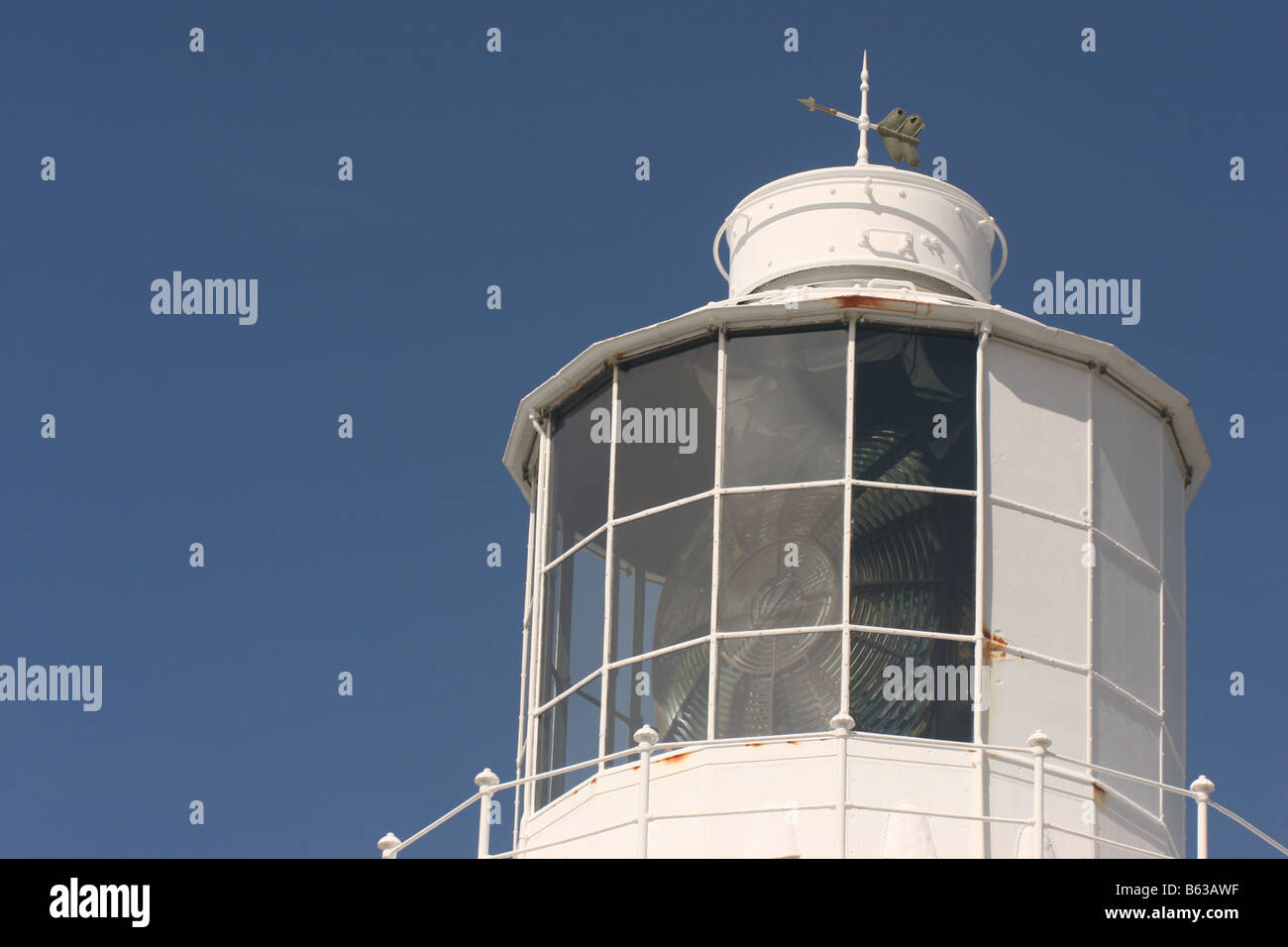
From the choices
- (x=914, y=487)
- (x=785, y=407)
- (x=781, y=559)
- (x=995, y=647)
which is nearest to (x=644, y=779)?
(x=781, y=559)

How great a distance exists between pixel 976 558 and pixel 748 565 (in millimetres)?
1963

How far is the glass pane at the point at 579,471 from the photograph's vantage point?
2219 cm

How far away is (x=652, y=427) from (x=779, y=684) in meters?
2.97

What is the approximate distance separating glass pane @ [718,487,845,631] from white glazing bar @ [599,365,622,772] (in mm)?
1200

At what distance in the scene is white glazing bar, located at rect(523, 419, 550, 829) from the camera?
21861mm

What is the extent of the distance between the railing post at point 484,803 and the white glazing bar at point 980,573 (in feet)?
12.9

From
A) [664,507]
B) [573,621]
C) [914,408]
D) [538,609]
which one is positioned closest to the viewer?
[914,408]

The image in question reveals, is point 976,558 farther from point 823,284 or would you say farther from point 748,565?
point 823,284

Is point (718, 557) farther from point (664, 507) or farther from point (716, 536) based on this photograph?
point (664, 507)

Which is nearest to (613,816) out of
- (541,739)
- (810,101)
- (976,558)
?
(541,739)

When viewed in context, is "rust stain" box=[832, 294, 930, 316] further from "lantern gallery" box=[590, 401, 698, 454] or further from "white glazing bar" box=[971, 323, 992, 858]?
"lantern gallery" box=[590, 401, 698, 454]

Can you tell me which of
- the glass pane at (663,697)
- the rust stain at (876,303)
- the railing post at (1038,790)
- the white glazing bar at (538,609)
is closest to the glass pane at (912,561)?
the glass pane at (663,697)

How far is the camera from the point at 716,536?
20.9 m
